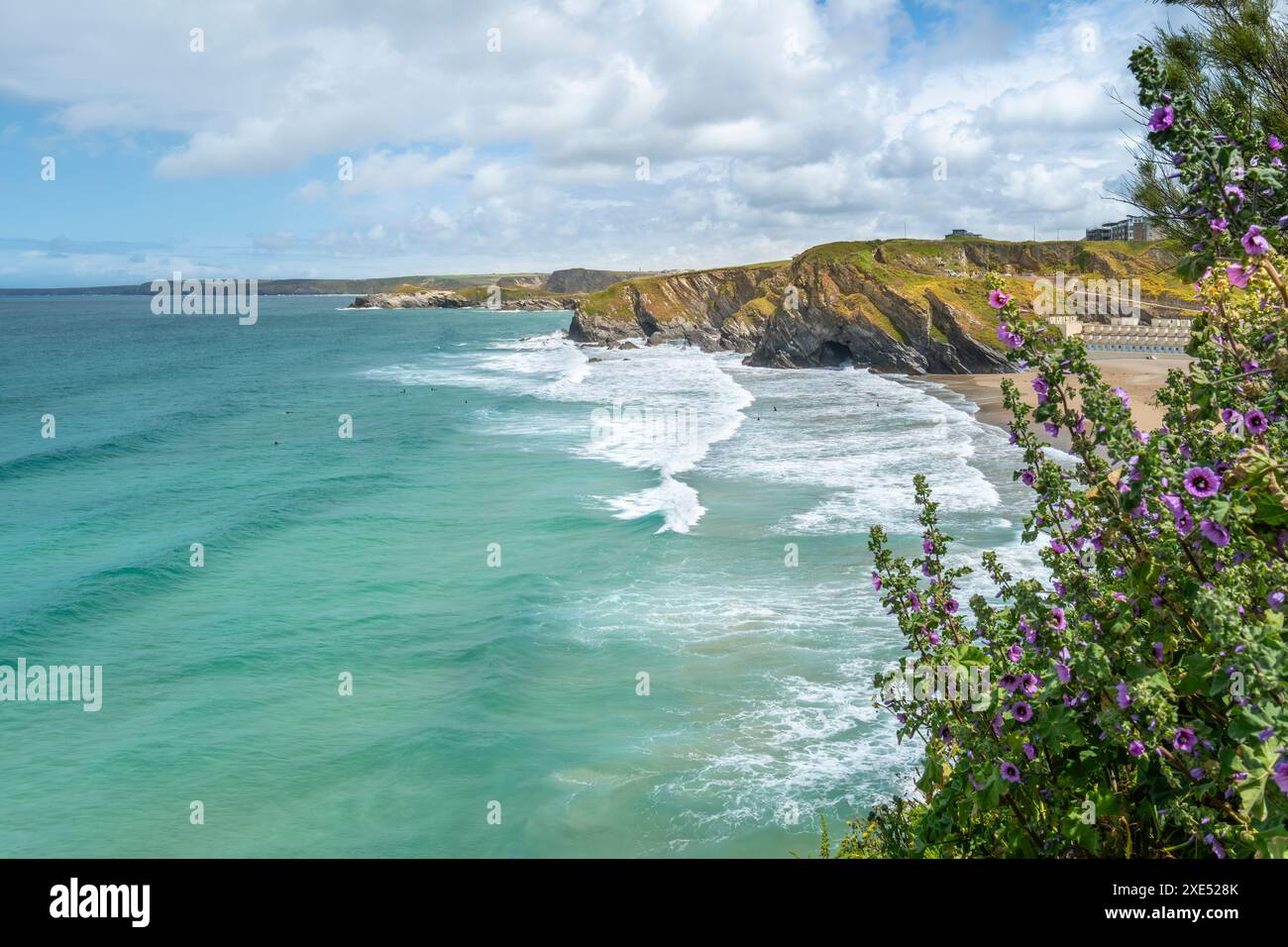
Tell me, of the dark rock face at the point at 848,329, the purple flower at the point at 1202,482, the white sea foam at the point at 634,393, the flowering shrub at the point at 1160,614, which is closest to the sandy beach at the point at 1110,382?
the dark rock face at the point at 848,329

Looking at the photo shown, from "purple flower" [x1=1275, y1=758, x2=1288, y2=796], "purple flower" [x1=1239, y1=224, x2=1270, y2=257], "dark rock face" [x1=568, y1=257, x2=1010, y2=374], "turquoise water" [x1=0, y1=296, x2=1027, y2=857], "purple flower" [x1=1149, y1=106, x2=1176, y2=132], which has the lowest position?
"turquoise water" [x1=0, y1=296, x2=1027, y2=857]

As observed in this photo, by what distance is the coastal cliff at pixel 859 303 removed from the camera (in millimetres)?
75250

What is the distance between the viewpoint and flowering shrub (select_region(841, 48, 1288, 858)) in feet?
12.9

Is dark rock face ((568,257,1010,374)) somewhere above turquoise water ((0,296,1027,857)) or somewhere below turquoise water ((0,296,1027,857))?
above

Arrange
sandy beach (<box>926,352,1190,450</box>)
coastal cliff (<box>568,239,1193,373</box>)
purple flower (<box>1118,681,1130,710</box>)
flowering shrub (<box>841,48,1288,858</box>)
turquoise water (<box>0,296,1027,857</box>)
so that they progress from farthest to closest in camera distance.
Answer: coastal cliff (<box>568,239,1193,373</box>) < sandy beach (<box>926,352,1190,450</box>) < turquoise water (<box>0,296,1027,857</box>) < purple flower (<box>1118,681,1130,710</box>) < flowering shrub (<box>841,48,1288,858</box>)

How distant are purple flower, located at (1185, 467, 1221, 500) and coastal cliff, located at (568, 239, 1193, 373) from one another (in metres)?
44.6

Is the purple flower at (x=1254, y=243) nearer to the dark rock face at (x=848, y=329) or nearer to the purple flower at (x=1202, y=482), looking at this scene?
the purple flower at (x=1202, y=482)

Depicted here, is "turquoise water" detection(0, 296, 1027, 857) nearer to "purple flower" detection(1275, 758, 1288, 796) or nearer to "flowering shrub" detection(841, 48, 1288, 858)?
"flowering shrub" detection(841, 48, 1288, 858)

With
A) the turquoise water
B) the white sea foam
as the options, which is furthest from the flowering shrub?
the white sea foam

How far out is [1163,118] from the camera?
4738 mm

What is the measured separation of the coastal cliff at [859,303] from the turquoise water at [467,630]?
2277 centimetres

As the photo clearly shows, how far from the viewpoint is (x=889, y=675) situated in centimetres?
600

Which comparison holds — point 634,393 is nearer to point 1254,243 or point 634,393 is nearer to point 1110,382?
point 1110,382
